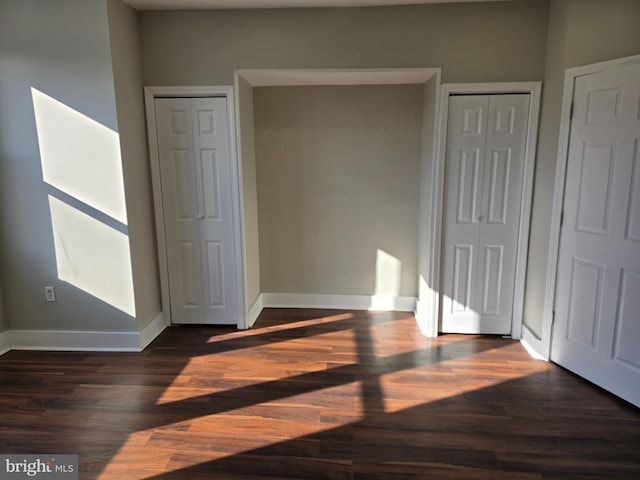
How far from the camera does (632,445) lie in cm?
205

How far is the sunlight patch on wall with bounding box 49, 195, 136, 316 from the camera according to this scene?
2.92 meters

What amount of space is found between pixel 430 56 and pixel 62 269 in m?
3.24

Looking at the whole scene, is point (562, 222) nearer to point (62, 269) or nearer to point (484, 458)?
point (484, 458)

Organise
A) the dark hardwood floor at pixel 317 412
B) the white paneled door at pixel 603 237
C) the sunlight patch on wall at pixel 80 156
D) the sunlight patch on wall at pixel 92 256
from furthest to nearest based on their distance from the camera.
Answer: the sunlight patch on wall at pixel 92 256 → the sunlight patch on wall at pixel 80 156 → the white paneled door at pixel 603 237 → the dark hardwood floor at pixel 317 412

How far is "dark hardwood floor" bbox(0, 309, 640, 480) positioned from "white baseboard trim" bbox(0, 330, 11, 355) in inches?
4.1

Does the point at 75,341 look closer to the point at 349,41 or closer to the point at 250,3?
the point at 250,3

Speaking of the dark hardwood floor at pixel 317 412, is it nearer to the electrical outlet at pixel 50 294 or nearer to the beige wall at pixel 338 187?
the electrical outlet at pixel 50 294

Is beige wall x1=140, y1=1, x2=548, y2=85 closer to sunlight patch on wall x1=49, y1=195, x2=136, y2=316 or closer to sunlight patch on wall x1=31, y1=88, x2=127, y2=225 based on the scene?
sunlight patch on wall x1=31, y1=88, x2=127, y2=225

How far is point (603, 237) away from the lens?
2498 millimetres

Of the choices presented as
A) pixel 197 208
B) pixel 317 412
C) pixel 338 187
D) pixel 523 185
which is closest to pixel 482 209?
pixel 523 185

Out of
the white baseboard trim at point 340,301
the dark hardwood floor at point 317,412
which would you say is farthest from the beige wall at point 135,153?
the white baseboard trim at point 340,301

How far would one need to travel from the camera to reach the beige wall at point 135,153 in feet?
9.29

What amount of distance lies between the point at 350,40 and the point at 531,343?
9.02ft

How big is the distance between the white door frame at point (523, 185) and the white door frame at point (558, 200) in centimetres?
27
